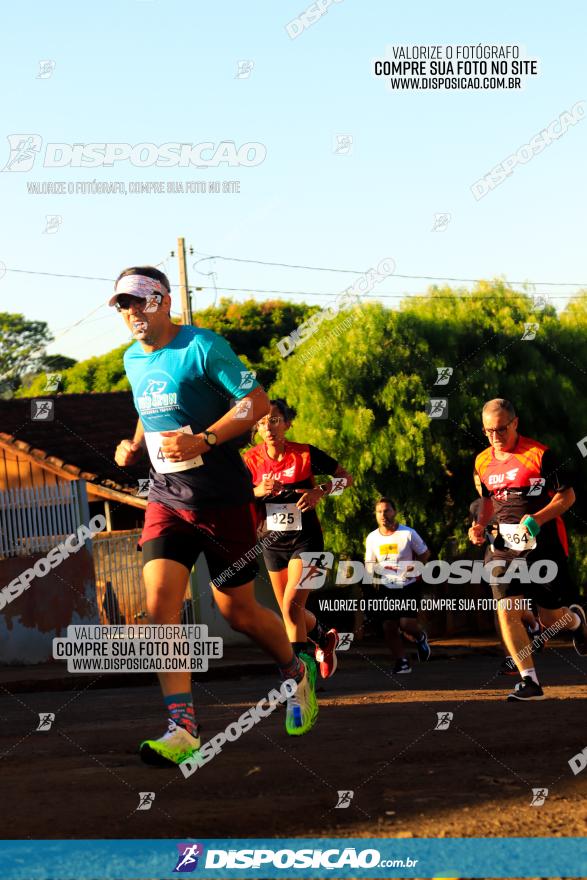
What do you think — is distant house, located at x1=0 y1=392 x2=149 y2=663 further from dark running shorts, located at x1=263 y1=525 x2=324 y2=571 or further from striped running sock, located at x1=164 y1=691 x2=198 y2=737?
striped running sock, located at x1=164 y1=691 x2=198 y2=737

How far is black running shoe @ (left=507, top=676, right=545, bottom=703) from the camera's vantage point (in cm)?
884

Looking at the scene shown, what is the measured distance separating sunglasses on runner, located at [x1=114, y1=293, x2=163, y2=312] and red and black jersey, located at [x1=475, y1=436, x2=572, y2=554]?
11.5ft

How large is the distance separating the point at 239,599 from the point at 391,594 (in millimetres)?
7251

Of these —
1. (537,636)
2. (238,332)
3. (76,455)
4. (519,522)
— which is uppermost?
(238,332)

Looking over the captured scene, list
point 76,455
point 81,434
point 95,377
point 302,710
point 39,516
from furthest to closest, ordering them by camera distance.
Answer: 1. point 95,377
2. point 81,434
3. point 76,455
4. point 39,516
5. point 302,710

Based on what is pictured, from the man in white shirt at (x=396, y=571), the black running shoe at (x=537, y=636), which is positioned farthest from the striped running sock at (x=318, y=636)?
the man in white shirt at (x=396, y=571)

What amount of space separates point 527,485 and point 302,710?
292 cm

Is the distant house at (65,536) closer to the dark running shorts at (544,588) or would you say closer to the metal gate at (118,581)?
the metal gate at (118,581)

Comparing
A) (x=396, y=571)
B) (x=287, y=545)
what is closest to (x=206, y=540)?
(x=287, y=545)

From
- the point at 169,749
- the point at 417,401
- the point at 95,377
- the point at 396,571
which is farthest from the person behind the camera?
the point at 95,377

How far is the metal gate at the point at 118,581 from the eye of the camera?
67.7 ft

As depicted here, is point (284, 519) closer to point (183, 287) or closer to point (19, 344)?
point (183, 287)

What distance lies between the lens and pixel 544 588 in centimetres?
933

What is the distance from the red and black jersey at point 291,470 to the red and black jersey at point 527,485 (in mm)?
1683
